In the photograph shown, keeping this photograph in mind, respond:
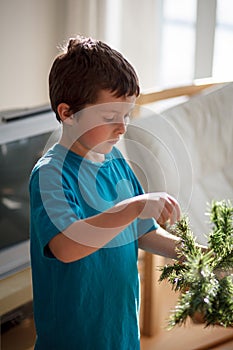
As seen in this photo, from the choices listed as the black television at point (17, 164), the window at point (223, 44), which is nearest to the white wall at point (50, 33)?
the window at point (223, 44)

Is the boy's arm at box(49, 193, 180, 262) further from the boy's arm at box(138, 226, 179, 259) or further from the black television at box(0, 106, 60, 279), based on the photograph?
the black television at box(0, 106, 60, 279)

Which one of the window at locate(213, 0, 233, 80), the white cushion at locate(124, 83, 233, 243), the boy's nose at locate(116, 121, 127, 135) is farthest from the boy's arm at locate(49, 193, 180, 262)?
the window at locate(213, 0, 233, 80)

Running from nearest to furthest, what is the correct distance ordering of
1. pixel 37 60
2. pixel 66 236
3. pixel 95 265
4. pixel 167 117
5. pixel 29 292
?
pixel 66 236 < pixel 95 265 < pixel 29 292 < pixel 167 117 < pixel 37 60

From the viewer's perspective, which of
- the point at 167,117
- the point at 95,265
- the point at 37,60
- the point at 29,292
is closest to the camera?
the point at 95,265

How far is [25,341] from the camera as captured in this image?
200 cm

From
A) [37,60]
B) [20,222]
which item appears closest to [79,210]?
[20,222]

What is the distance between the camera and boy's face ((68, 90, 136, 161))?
108 cm

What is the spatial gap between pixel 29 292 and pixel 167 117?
0.66 meters

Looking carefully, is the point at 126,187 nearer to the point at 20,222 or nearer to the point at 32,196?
the point at 32,196

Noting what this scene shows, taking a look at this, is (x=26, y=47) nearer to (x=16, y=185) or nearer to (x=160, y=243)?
(x=16, y=185)

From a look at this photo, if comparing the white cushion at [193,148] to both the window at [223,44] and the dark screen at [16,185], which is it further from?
the window at [223,44]

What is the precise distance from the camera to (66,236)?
104 centimetres

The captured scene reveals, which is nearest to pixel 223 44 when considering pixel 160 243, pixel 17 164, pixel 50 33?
pixel 50 33

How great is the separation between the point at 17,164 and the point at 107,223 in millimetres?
1113
